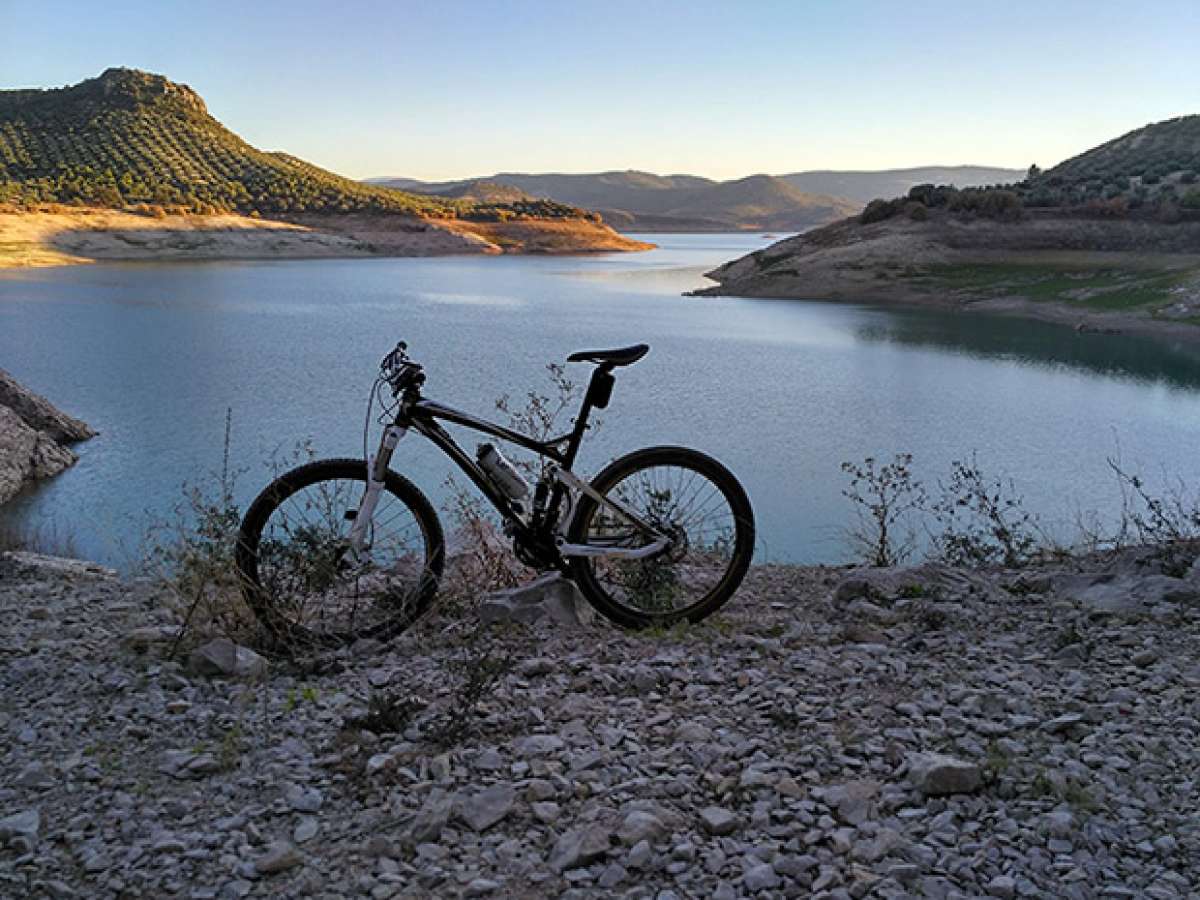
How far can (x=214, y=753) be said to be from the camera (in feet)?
10.6

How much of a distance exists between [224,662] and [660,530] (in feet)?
6.34

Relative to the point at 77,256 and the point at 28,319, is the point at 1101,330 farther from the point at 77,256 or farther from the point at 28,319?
the point at 77,256

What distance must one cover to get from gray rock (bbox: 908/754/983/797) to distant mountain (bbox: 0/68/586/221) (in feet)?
238

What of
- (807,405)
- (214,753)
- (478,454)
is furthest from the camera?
(807,405)

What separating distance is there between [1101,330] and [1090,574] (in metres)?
31.2

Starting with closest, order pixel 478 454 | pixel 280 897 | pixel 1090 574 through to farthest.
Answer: pixel 280 897
pixel 478 454
pixel 1090 574

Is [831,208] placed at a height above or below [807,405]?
above

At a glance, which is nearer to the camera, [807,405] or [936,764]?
[936,764]

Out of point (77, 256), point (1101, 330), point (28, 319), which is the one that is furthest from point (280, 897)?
point (77, 256)

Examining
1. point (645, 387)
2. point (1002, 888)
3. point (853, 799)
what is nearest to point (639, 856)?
point (853, 799)

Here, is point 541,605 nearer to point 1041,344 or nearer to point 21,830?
point 21,830

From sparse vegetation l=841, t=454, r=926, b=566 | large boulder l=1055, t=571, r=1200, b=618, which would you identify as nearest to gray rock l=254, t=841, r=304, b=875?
large boulder l=1055, t=571, r=1200, b=618

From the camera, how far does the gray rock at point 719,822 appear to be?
2762mm

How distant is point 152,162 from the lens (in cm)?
8738
